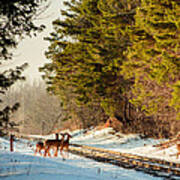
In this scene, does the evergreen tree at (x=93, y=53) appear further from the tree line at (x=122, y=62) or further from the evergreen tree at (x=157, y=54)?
the evergreen tree at (x=157, y=54)

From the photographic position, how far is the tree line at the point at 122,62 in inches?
570

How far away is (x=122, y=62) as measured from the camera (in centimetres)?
2102

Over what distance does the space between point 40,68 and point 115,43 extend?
1068 cm

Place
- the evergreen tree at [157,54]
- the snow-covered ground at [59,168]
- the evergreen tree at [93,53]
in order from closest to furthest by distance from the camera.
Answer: the snow-covered ground at [59,168] → the evergreen tree at [157,54] → the evergreen tree at [93,53]

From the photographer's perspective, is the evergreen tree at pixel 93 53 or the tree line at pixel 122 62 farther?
the evergreen tree at pixel 93 53

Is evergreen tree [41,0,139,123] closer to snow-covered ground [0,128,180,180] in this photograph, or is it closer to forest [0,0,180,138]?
forest [0,0,180,138]

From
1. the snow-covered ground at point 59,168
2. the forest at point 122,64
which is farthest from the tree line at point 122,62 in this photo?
the snow-covered ground at point 59,168

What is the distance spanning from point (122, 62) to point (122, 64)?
0.80ft

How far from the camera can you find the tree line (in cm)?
1447

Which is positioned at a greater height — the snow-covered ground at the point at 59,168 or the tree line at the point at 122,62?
the tree line at the point at 122,62

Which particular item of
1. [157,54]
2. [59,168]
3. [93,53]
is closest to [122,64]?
[93,53]

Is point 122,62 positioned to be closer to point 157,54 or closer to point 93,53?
point 93,53

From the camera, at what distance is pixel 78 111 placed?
29.8 m

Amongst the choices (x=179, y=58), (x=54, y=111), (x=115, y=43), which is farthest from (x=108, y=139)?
(x=54, y=111)
